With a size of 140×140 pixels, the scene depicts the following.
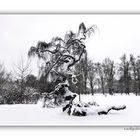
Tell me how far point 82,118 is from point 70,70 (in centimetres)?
75

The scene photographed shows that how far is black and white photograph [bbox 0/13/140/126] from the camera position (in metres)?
3.91

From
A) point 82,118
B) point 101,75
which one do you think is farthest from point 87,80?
point 82,118

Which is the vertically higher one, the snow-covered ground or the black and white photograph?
the black and white photograph

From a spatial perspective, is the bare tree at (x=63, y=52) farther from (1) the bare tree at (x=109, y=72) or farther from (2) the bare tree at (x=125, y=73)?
(2) the bare tree at (x=125, y=73)

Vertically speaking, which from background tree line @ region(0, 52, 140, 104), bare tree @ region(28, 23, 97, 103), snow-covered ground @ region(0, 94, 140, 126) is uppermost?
bare tree @ region(28, 23, 97, 103)

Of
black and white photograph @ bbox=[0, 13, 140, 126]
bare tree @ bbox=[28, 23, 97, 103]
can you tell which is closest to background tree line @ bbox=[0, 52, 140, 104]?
black and white photograph @ bbox=[0, 13, 140, 126]

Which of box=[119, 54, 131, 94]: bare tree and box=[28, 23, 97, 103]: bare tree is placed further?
box=[28, 23, 97, 103]: bare tree

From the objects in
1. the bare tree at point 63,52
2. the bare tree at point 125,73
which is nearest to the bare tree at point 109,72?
the bare tree at point 125,73

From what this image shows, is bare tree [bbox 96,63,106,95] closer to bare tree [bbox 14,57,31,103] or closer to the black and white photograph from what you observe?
the black and white photograph

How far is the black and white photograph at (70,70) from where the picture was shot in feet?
12.8

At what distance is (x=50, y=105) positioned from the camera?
410cm

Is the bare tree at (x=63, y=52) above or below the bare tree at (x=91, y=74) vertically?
above
